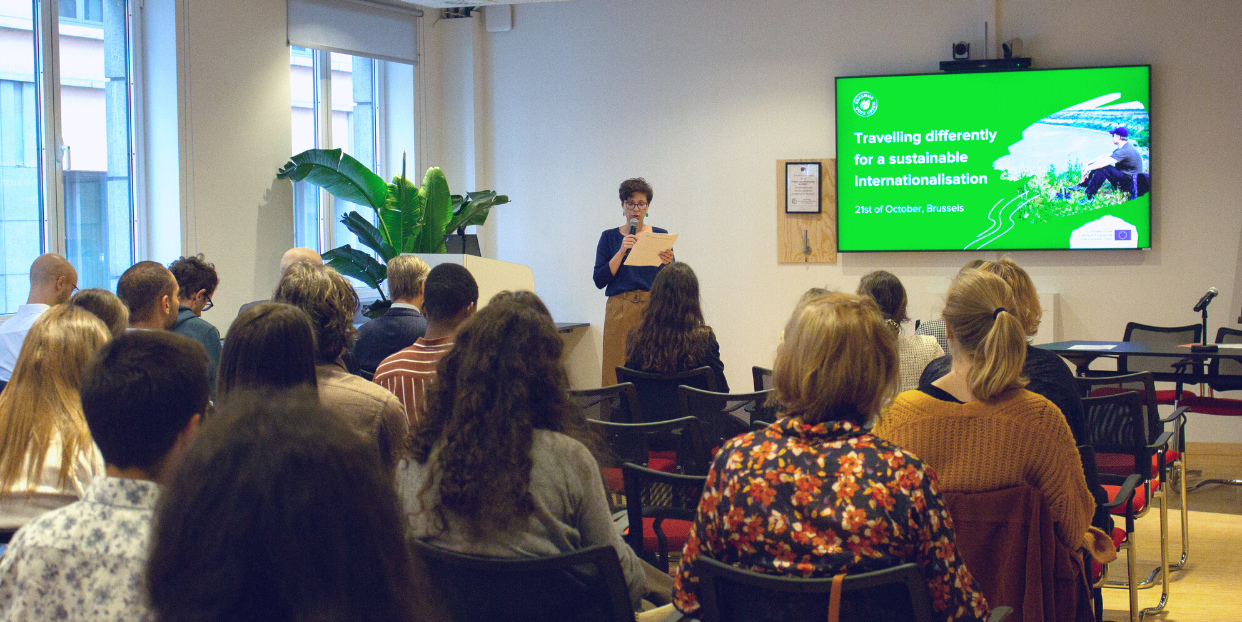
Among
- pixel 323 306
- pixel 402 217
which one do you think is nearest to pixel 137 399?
pixel 323 306

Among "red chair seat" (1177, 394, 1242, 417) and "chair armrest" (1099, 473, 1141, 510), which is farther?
"red chair seat" (1177, 394, 1242, 417)

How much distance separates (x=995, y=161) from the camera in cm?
646

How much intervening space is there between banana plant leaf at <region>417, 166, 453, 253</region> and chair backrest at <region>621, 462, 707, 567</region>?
3829 mm

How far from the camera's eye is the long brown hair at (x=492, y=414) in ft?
5.65

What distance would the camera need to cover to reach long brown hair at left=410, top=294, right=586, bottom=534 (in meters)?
1.72

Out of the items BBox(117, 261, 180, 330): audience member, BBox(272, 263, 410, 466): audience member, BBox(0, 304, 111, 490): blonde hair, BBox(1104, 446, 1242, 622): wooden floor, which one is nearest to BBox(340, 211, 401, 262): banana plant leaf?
BBox(117, 261, 180, 330): audience member

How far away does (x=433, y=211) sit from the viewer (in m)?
6.21

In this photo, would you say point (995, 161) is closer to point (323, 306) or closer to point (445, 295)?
point (445, 295)

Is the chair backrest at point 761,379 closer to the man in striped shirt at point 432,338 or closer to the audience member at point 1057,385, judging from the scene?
the audience member at point 1057,385

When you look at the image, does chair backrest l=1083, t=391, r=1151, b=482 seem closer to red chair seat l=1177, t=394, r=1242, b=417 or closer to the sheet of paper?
red chair seat l=1177, t=394, r=1242, b=417

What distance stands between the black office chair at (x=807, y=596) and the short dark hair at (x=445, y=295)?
4.65 feet

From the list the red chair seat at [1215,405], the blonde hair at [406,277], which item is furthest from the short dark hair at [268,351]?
the red chair seat at [1215,405]

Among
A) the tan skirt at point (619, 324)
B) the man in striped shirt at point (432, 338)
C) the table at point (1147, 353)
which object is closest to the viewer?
the man in striped shirt at point (432, 338)

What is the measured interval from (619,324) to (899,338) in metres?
2.28
